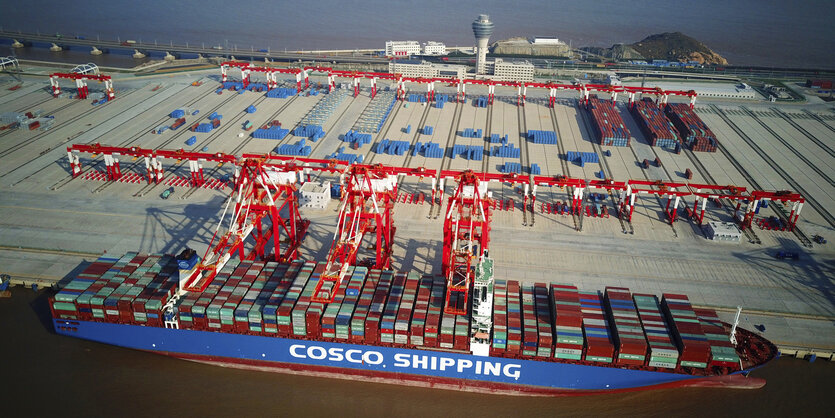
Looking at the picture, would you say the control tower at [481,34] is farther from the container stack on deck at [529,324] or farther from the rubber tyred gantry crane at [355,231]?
the container stack on deck at [529,324]

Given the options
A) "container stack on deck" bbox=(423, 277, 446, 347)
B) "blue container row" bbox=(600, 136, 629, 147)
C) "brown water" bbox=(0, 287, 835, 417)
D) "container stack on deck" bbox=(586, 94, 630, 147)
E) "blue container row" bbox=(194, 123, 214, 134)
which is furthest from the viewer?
"blue container row" bbox=(194, 123, 214, 134)

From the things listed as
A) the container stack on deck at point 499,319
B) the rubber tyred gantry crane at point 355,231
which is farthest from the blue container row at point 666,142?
the container stack on deck at point 499,319

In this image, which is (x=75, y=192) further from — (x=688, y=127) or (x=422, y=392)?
(x=688, y=127)

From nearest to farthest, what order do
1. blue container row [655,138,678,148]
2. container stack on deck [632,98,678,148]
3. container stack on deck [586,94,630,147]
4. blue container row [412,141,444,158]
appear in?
blue container row [412,141,444,158], blue container row [655,138,678,148], container stack on deck [632,98,678,148], container stack on deck [586,94,630,147]

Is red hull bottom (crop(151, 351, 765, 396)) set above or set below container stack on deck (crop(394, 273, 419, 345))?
below

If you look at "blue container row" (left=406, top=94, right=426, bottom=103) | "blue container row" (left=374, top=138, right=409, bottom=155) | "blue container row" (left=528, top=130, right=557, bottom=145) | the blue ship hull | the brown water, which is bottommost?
the brown water

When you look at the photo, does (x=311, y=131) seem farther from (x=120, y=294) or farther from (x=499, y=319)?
(x=499, y=319)

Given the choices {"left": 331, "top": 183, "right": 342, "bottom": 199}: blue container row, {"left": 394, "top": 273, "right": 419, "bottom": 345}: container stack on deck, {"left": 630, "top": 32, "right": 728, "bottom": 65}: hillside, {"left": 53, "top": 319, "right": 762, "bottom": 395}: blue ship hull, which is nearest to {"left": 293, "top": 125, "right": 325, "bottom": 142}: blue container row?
{"left": 331, "top": 183, "right": 342, "bottom": 199}: blue container row

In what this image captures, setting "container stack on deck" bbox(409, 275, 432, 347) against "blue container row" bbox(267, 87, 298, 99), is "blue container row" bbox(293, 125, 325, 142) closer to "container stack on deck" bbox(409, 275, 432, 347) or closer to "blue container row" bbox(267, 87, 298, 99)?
"blue container row" bbox(267, 87, 298, 99)
